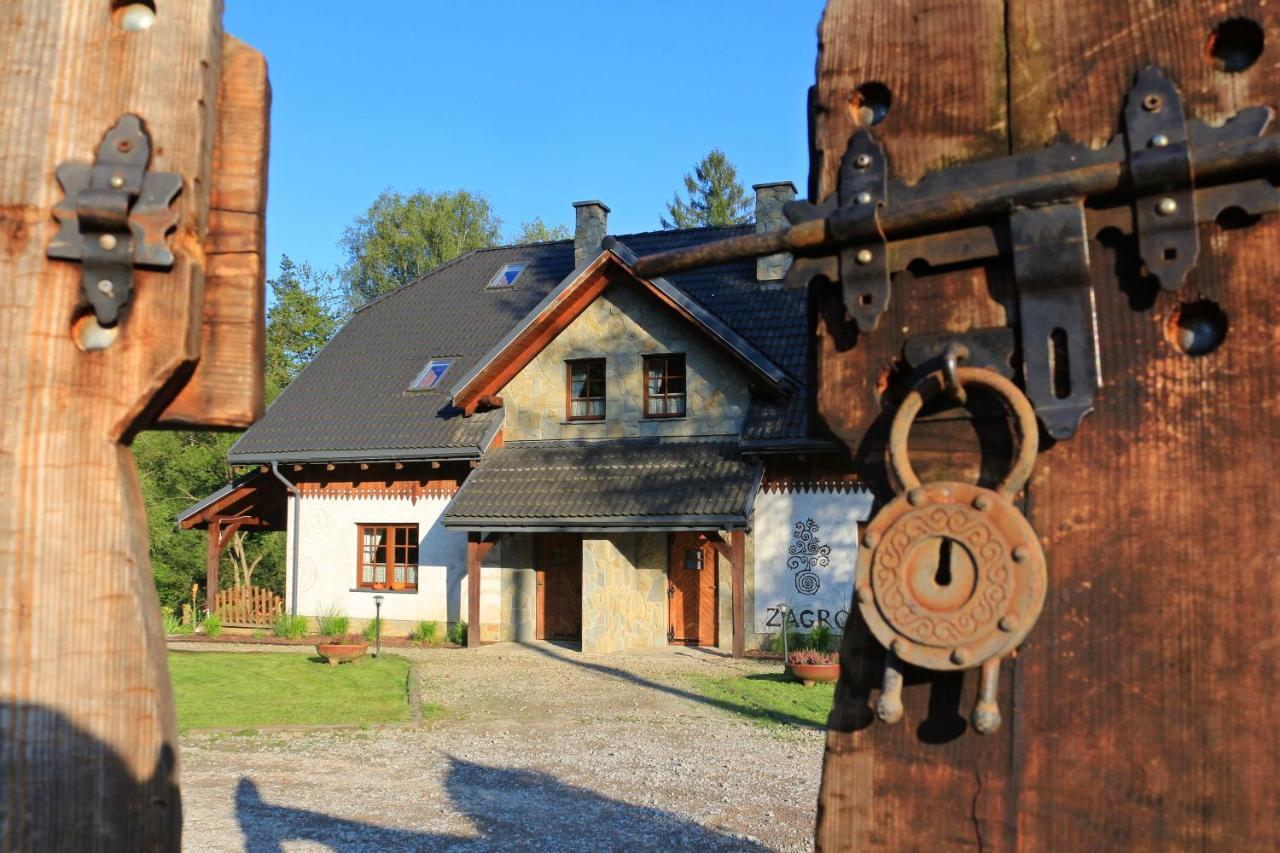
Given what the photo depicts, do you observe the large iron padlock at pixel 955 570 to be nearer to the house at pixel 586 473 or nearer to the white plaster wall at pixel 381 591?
the house at pixel 586 473

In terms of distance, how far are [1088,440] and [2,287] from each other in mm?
1537

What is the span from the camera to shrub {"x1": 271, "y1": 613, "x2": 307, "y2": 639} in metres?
19.9

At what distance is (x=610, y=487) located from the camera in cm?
1734

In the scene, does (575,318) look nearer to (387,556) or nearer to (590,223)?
(590,223)

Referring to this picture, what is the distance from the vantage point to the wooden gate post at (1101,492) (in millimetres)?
1357

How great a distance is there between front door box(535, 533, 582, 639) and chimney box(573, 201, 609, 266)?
20.1 ft

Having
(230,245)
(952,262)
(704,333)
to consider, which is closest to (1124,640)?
(952,262)

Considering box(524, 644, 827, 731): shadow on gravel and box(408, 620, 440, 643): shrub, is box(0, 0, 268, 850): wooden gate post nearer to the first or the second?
box(524, 644, 827, 731): shadow on gravel

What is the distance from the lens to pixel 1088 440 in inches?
57.4

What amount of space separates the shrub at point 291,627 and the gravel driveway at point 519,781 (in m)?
7.89

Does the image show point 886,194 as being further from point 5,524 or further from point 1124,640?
point 5,524

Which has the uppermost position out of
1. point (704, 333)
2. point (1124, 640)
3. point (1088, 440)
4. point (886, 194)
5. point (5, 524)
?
point (704, 333)

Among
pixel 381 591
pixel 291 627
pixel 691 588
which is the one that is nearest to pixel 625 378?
pixel 691 588

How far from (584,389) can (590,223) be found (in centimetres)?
416
